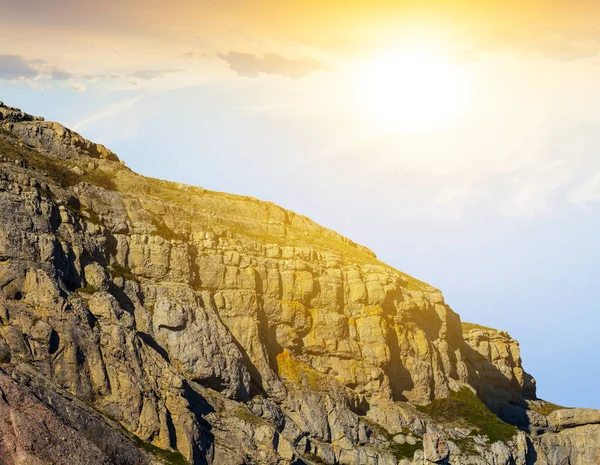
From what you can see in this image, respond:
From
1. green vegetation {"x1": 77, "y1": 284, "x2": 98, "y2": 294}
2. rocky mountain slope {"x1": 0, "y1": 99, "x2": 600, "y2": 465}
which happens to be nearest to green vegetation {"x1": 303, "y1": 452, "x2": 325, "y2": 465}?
rocky mountain slope {"x1": 0, "y1": 99, "x2": 600, "y2": 465}

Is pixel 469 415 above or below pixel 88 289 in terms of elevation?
below

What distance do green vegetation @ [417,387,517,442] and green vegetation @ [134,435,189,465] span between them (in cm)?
5417

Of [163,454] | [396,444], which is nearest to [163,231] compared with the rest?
[163,454]

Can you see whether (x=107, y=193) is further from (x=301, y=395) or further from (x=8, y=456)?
(x=8, y=456)

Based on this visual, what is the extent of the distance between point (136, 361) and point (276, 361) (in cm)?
3066

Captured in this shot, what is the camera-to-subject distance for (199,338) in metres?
163

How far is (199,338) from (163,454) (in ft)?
89.4

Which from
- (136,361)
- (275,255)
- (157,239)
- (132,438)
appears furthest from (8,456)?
(275,255)

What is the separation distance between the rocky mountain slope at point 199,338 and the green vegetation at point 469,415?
1.19 ft

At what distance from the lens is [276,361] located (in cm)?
17400

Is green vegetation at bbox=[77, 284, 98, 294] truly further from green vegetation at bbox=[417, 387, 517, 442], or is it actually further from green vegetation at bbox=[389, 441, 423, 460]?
green vegetation at bbox=[417, 387, 517, 442]

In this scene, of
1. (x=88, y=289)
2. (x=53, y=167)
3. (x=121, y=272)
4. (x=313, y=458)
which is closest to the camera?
(x=88, y=289)

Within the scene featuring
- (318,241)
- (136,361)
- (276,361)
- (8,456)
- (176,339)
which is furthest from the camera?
(318,241)

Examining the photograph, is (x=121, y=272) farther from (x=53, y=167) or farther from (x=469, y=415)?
(x=469, y=415)
